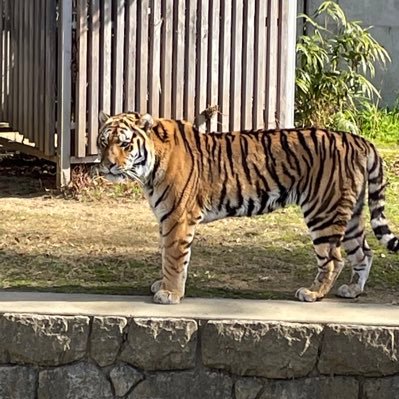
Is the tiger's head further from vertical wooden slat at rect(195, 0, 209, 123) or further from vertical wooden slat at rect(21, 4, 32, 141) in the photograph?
vertical wooden slat at rect(21, 4, 32, 141)

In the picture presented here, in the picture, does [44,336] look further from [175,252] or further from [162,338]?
[175,252]

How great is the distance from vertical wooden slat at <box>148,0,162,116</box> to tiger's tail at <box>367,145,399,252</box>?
13.9ft

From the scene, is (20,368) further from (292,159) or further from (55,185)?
(55,185)

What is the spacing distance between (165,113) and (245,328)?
17.0 ft

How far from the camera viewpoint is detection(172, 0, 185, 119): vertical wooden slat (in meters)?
10.7

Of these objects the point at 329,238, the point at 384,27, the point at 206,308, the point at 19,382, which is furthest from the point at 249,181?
the point at 384,27

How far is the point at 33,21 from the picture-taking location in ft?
35.7

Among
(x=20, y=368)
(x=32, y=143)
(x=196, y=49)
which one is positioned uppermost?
(x=196, y=49)

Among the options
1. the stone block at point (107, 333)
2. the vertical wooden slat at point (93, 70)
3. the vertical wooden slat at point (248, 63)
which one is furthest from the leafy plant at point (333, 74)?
the stone block at point (107, 333)

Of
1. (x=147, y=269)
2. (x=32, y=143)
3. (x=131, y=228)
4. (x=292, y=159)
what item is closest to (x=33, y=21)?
(x=32, y=143)

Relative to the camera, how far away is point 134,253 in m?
8.04

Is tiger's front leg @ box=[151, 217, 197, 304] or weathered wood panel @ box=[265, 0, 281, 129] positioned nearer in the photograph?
tiger's front leg @ box=[151, 217, 197, 304]

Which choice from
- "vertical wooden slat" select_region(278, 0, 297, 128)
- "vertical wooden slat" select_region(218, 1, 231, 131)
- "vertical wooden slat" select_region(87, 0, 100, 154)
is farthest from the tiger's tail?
"vertical wooden slat" select_region(278, 0, 297, 128)

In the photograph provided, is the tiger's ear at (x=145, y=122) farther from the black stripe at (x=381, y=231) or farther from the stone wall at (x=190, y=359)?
the black stripe at (x=381, y=231)
